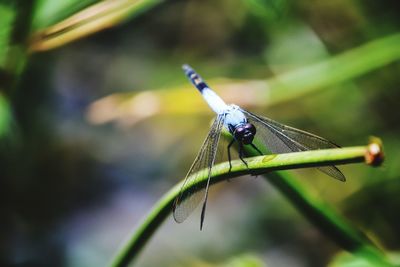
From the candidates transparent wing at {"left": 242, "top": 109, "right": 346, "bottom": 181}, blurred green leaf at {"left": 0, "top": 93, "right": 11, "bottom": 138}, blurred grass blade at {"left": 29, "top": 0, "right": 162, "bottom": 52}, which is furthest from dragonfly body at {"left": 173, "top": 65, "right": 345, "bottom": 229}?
blurred green leaf at {"left": 0, "top": 93, "right": 11, "bottom": 138}

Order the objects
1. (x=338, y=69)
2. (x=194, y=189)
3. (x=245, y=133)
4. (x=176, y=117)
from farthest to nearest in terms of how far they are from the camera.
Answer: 1. (x=176, y=117)
2. (x=338, y=69)
3. (x=245, y=133)
4. (x=194, y=189)

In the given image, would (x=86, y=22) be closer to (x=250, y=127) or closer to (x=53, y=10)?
(x=53, y=10)

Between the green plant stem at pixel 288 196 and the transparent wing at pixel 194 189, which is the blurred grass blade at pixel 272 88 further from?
the green plant stem at pixel 288 196

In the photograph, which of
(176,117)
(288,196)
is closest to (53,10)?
(288,196)

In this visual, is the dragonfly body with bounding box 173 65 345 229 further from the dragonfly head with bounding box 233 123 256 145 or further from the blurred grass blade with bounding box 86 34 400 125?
the blurred grass blade with bounding box 86 34 400 125

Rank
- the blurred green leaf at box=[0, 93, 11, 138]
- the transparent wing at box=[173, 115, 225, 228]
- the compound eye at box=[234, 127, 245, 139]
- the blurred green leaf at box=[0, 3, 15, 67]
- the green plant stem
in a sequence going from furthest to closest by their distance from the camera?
the blurred green leaf at box=[0, 93, 11, 138] < the blurred green leaf at box=[0, 3, 15, 67] < the compound eye at box=[234, 127, 245, 139] < the transparent wing at box=[173, 115, 225, 228] < the green plant stem

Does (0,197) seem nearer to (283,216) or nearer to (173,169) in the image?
(173,169)
